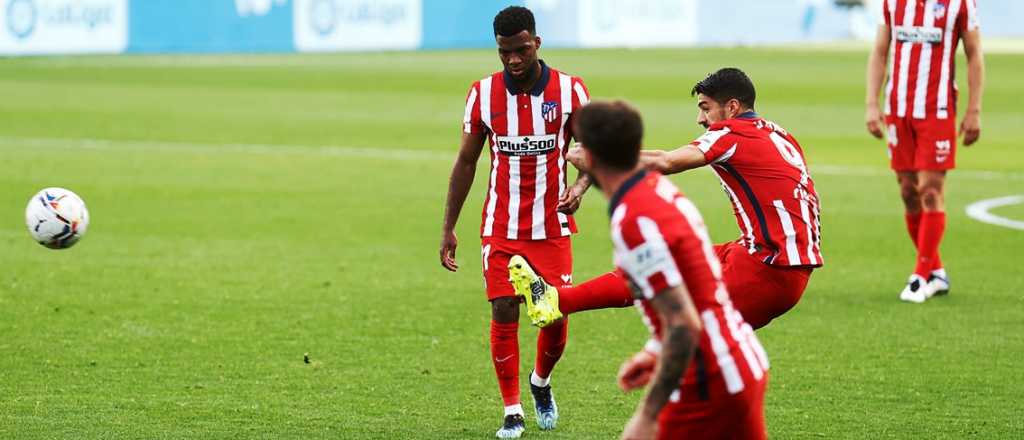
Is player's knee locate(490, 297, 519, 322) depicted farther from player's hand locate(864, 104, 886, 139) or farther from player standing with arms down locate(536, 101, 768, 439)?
player's hand locate(864, 104, 886, 139)

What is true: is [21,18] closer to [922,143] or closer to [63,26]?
→ [63,26]

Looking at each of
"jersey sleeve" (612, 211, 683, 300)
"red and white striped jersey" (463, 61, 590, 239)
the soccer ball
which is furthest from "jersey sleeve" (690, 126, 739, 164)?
the soccer ball

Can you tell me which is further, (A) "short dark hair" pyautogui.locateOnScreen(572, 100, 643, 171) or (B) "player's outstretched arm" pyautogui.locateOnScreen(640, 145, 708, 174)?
(B) "player's outstretched arm" pyautogui.locateOnScreen(640, 145, 708, 174)

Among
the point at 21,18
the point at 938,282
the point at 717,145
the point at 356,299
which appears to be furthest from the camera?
the point at 21,18

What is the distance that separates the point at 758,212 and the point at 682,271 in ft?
8.29

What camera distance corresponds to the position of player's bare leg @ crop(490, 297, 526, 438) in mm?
7316

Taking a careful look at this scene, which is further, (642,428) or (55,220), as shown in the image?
(55,220)

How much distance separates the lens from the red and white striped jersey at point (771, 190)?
277 inches

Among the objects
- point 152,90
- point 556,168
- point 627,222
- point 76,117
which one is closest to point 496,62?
point 152,90

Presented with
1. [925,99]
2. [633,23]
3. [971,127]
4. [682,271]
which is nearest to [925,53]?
[925,99]

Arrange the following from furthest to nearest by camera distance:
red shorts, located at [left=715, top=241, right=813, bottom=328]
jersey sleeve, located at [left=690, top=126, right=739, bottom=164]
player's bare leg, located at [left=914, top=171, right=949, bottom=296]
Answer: player's bare leg, located at [left=914, top=171, right=949, bottom=296] < red shorts, located at [left=715, top=241, right=813, bottom=328] < jersey sleeve, located at [left=690, top=126, right=739, bottom=164]

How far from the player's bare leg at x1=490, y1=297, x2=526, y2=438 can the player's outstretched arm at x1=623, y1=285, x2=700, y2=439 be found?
2.73 metres

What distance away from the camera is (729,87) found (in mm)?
7125

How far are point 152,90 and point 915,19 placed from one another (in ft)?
65.2
